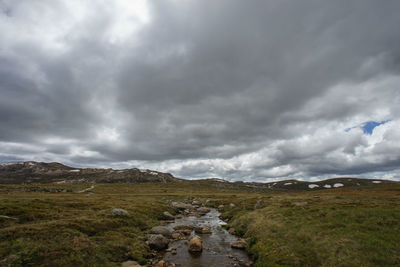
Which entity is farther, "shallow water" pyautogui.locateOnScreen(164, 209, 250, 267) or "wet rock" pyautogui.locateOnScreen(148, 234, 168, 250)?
"wet rock" pyautogui.locateOnScreen(148, 234, 168, 250)

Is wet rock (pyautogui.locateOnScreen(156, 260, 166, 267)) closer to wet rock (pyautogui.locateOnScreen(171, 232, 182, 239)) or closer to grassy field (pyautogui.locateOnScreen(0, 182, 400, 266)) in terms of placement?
grassy field (pyautogui.locateOnScreen(0, 182, 400, 266))

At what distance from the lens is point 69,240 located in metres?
Answer: 19.4

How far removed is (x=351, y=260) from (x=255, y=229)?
13803mm

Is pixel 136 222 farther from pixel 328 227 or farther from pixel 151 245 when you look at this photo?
pixel 328 227

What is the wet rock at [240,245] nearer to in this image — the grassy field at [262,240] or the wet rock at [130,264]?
the grassy field at [262,240]

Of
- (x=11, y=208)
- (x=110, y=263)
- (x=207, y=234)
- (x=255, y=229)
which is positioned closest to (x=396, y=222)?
(x=255, y=229)

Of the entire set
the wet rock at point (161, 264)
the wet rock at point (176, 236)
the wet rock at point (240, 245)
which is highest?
the wet rock at point (161, 264)

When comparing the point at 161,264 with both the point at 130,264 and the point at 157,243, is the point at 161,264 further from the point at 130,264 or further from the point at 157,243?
the point at 157,243

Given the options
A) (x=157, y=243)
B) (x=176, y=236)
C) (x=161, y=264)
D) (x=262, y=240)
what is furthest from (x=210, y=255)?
(x=176, y=236)

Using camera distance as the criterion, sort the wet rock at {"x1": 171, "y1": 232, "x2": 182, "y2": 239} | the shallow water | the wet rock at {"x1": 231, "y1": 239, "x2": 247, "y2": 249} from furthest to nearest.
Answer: the wet rock at {"x1": 171, "y1": 232, "x2": 182, "y2": 239}, the wet rock at {"x1": 231, "y1": 239, "x2": 247, "y2": 249}, the shallow water

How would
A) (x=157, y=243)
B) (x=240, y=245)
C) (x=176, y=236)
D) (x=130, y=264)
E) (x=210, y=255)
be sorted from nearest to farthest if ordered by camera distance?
(x=130, y=264), (x=210, y=255), (x=157, y=243), (x=240, y=245), (x=176, y=236)

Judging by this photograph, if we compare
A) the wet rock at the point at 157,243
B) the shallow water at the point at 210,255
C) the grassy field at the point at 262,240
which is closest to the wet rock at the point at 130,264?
the grassy field at the point at 262,240

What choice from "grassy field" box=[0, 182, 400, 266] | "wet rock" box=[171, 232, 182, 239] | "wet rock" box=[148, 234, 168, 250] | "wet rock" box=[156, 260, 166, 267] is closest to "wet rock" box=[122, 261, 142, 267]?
"grassy field" box=[0, 182, 400, 266]

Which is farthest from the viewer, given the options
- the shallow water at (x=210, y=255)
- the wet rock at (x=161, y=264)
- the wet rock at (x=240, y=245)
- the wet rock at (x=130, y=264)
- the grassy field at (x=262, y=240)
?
the wet rock at (x=240, y=245)
